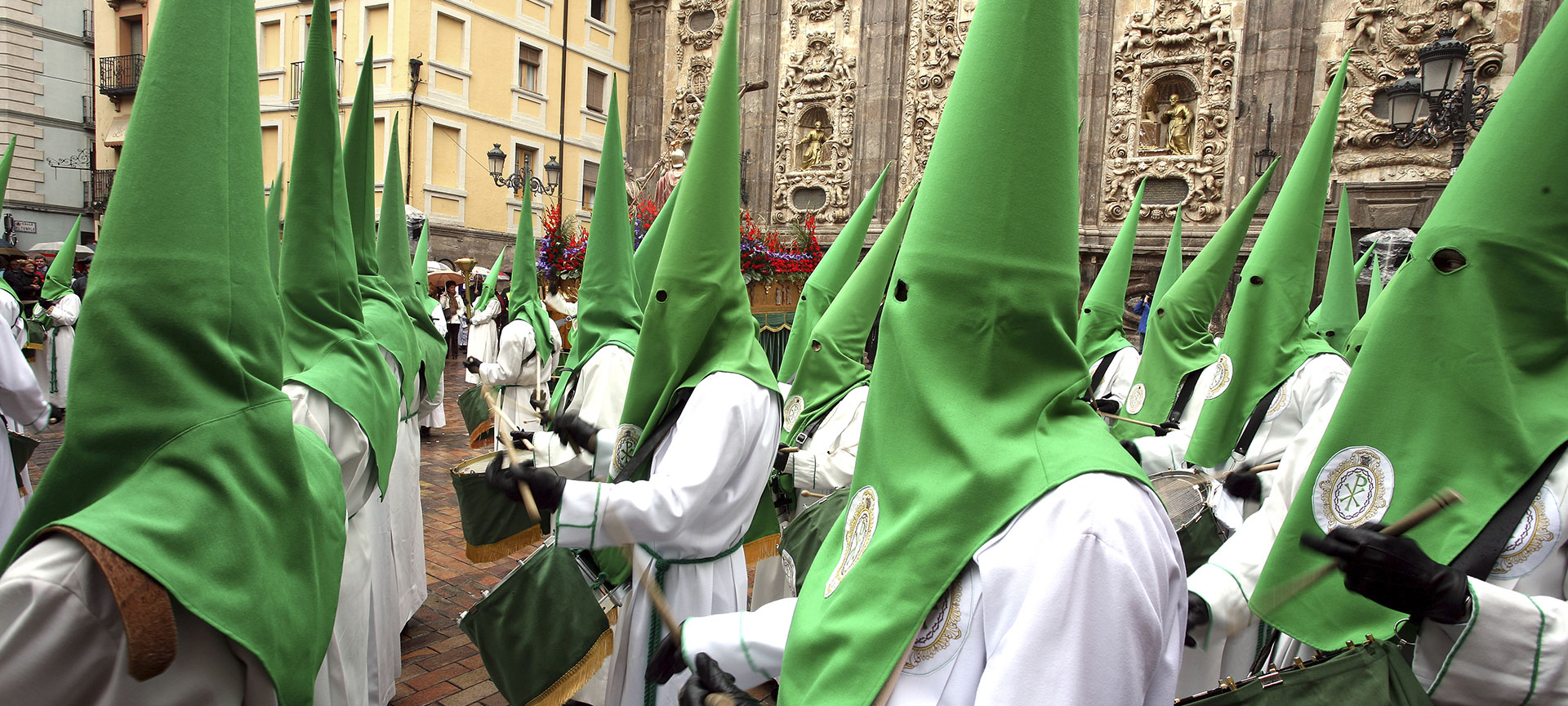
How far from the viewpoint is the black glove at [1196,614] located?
220 centimetres

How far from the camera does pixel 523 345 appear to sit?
7.91 m

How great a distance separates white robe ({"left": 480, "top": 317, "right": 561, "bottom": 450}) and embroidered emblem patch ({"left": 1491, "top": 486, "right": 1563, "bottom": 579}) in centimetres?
681

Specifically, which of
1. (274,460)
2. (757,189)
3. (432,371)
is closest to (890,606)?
(274,460)

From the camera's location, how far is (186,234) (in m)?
1.61

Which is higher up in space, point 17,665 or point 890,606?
point 890,606

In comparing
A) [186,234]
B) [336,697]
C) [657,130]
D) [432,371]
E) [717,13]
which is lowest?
[336,697]

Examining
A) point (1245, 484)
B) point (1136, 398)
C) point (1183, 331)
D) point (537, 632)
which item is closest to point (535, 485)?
point (537, 632)

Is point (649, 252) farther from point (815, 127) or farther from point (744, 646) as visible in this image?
point (815, 127)

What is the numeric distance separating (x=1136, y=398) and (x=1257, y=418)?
69.2 inches

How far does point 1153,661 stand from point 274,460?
5.56 ft

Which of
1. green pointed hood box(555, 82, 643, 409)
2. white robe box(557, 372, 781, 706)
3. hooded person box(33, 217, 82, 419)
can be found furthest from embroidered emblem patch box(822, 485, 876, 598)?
hooded person box(33, 217, 82, 419)

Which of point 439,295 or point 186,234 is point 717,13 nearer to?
point 439,295

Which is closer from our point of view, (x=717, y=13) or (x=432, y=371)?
(x=432, y=371)

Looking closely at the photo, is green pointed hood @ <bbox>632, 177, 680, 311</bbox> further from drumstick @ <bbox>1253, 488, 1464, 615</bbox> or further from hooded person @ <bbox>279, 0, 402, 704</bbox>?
drumstick @ <bbox>1253, 488, 1464, 615</bbox>
